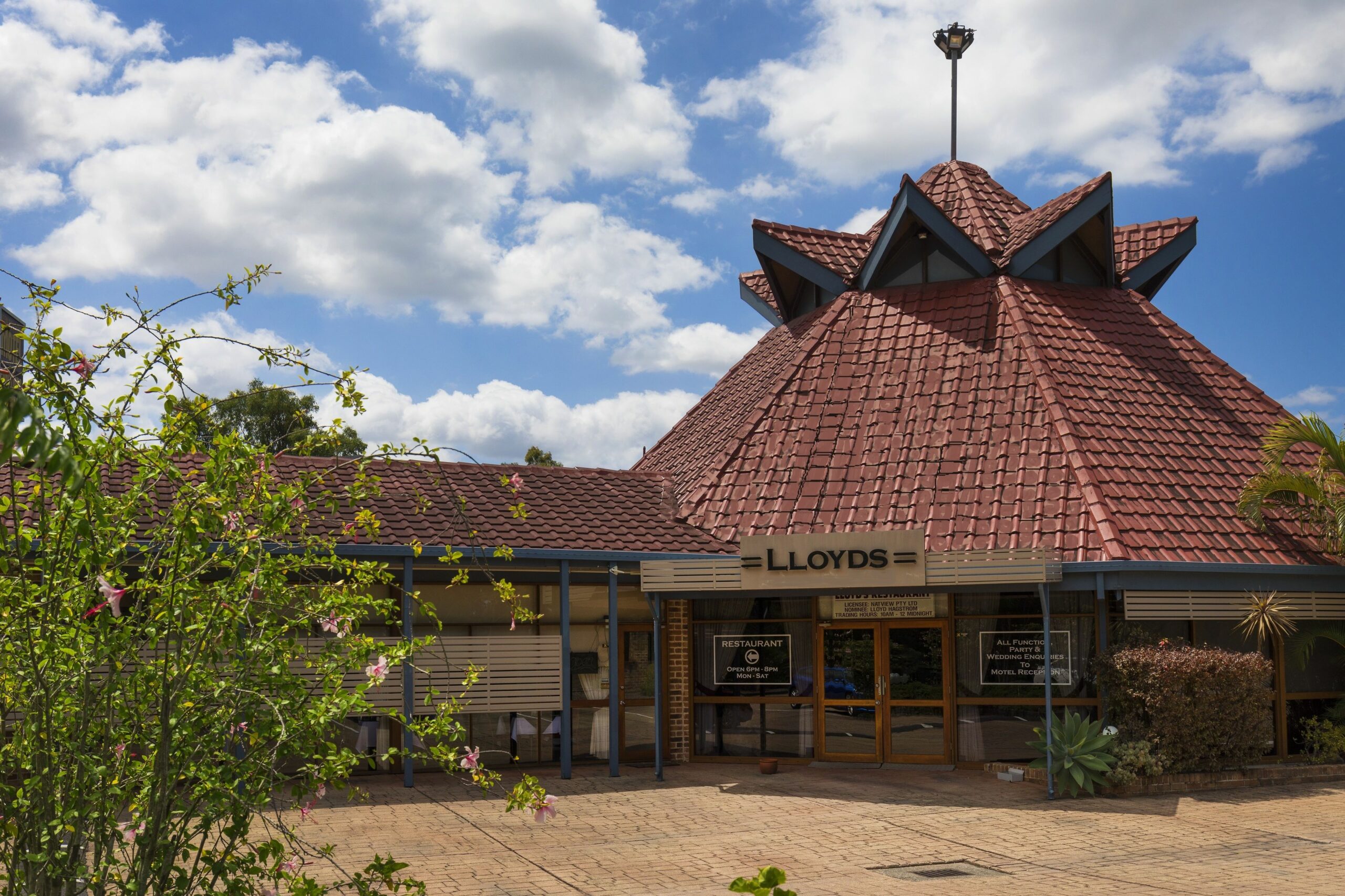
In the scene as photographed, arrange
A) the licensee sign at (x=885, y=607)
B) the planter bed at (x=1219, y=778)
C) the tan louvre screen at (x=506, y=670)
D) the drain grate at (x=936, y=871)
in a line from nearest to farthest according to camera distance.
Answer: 1. the drain grate at (x=936, y=871)
2. the planter bed at (x=1219, y=778)
3. the tan louvre screen at (x=506, y=670)
4. the licensee sign at (x=885, y=607)

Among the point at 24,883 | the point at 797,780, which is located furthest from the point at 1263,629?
the point at 24,883

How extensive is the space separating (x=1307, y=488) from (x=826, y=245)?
390 inches

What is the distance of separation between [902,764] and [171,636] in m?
13.1

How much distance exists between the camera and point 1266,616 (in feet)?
52.5

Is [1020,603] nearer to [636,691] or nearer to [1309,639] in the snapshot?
[1309,639]

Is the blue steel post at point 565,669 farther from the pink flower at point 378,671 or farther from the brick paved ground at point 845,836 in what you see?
the pink flower at point 378,671

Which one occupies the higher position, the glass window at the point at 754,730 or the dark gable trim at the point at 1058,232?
the dark gable trim at the point at 1058,232

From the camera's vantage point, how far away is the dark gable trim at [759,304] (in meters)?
26.3

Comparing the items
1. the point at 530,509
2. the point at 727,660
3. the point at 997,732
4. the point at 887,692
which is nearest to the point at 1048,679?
the point at 997,732

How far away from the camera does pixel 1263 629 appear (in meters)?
15.8

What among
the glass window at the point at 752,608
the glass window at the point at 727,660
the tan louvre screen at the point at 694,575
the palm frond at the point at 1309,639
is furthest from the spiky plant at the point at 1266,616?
the tan louvre screen at the point at 694,575

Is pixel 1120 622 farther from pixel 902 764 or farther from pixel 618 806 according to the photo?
pixel 618 806

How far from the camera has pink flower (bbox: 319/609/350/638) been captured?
5.80 m

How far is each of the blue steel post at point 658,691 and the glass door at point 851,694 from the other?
2.38 metres
